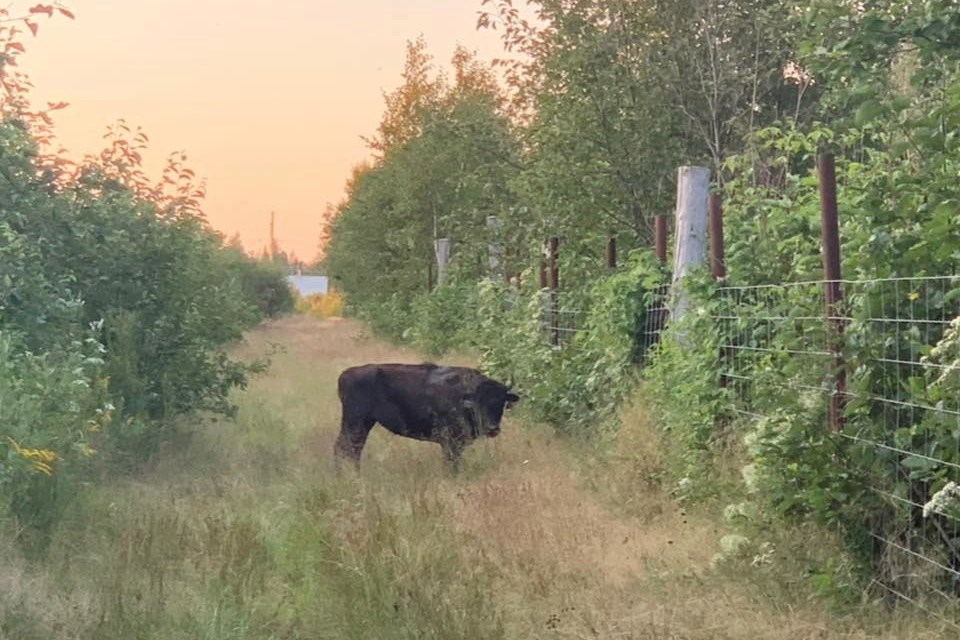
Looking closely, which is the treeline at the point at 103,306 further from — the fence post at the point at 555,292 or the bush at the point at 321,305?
the bush at the point at 321,305

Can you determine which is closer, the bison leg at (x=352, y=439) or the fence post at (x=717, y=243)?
the fence post at (x=717, y=243)

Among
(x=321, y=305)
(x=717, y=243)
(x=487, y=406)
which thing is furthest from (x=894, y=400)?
(x=321, y=305)

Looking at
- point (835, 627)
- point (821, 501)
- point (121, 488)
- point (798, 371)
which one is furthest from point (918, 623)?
point (121, 488)

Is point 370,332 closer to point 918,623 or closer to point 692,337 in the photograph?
point 692,337

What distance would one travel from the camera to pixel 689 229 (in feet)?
28.5

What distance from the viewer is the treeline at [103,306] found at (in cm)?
838

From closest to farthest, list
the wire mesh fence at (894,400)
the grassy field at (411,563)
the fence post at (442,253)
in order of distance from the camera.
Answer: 1. the wire mesh fence at (894,400)
2. the grassy field at (411,563)
3. the fence post at (442,253)

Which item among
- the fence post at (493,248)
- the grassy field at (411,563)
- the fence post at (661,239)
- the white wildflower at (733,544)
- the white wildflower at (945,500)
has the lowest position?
the grassy field at (411,563)

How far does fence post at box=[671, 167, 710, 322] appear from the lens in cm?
843

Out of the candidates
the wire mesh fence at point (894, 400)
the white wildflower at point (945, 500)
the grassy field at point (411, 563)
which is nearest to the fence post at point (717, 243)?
the grassy field at point (411, 563)

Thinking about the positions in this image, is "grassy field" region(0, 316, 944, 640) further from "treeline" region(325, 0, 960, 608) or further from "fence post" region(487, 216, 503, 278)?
"fence post" region(487, 216, 503, 278)

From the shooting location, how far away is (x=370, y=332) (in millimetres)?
36875

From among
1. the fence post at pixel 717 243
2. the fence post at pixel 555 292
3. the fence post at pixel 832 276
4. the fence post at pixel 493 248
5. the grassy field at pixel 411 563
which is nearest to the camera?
the grassy field at pixel 411 563

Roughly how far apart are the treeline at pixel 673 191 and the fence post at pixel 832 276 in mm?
92
